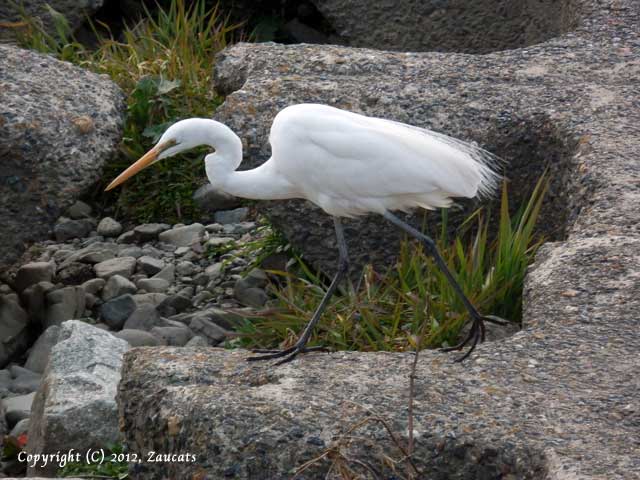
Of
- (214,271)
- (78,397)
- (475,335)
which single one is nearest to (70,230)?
(214,271)

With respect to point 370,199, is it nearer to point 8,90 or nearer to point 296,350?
point 296,350

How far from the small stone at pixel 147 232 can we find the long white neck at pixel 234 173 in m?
1.61

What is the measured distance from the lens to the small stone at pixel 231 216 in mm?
4980

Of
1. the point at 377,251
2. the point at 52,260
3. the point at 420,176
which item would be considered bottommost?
the point at 52,260

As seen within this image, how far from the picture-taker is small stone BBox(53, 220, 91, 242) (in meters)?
4.95

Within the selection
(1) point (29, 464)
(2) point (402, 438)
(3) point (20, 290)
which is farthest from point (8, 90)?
(2) point (402, 438)

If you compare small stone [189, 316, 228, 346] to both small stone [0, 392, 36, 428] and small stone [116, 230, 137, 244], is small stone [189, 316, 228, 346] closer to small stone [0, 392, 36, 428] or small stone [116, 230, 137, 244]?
small stone [0, 392, 36, 428]

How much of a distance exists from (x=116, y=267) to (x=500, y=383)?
2.35m

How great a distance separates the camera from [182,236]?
4.86 meters

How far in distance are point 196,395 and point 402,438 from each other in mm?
480

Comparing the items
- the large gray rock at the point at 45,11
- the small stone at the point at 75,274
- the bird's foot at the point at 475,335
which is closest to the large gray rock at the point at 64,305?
the small stone at the point at 75,274

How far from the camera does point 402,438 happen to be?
7.90 feet

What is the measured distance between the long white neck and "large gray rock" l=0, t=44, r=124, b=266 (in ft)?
2.12

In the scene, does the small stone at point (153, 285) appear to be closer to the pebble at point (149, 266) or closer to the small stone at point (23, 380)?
the pebble at point (149, 266)
